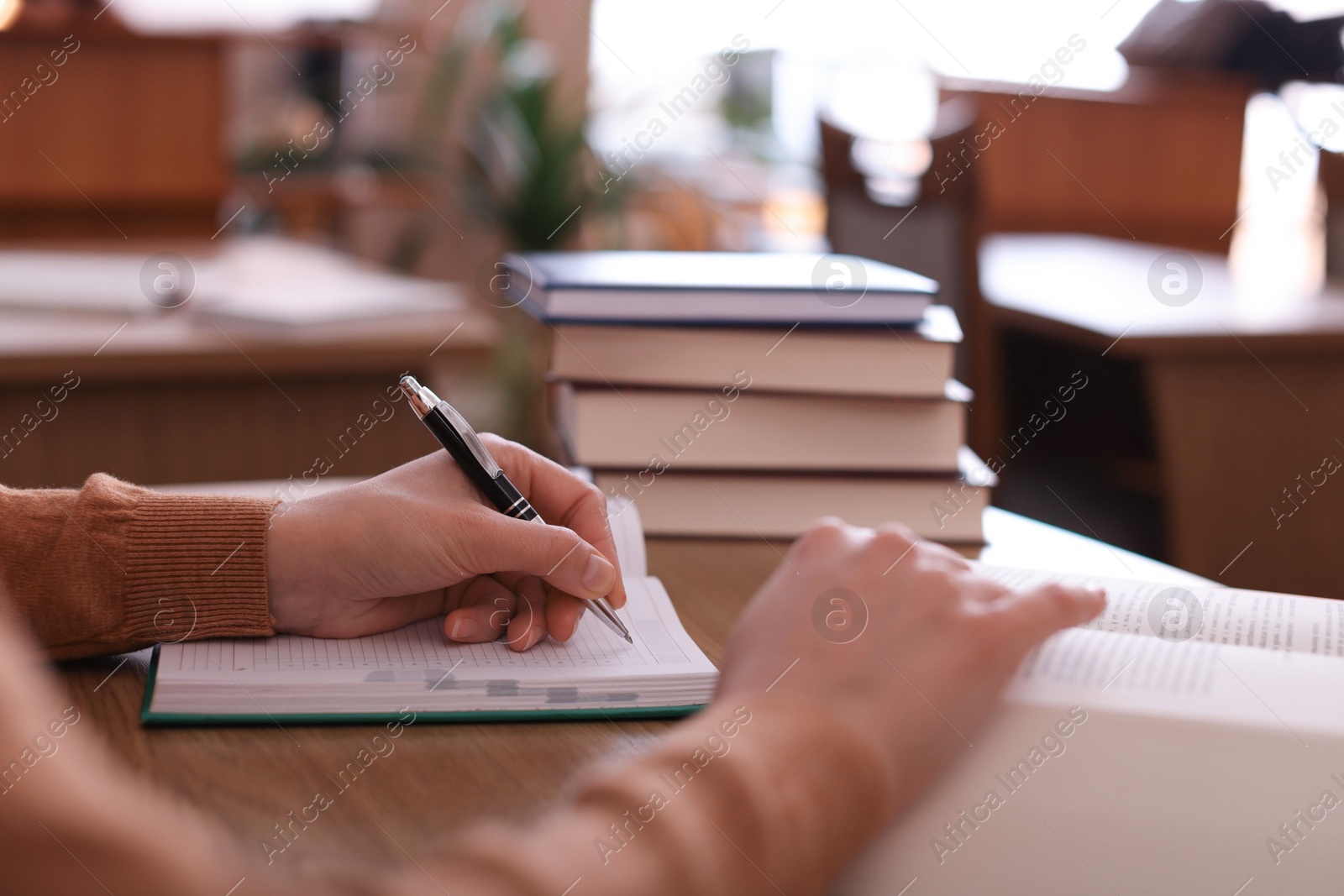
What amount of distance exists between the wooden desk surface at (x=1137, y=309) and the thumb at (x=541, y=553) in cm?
125

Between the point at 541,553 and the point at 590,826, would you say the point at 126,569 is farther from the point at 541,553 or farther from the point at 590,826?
the point at 590,826

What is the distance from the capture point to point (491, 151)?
4.45m

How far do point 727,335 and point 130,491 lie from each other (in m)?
0.51

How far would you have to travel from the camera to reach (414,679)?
2.34 ft

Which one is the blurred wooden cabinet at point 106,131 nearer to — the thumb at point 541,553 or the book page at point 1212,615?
the thumb at point 541,553

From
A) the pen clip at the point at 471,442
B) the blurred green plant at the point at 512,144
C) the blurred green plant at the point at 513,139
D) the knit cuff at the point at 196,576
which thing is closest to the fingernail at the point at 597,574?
the pen clip at the point at 471,442

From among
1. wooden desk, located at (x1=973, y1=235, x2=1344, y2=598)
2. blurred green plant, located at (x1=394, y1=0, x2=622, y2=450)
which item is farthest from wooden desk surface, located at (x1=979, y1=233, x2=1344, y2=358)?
blurred green plant, located at (x1=394, y1=0, x2=622, y2=450)

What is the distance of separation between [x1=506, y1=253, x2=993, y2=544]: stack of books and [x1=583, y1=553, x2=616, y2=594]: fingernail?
1.11 feet

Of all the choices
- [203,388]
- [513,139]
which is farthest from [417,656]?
[513,139]

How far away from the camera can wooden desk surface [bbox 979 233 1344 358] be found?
1.78m

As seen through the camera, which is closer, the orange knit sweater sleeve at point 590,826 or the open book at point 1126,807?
the orange knit sweater sleeve at point 590,826

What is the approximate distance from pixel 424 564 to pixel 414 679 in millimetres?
83

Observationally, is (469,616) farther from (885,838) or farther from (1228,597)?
(1228,597)

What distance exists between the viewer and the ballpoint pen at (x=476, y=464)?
80 centimetres
